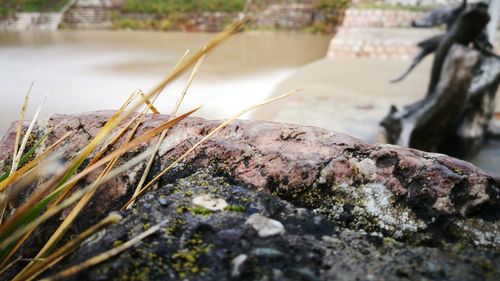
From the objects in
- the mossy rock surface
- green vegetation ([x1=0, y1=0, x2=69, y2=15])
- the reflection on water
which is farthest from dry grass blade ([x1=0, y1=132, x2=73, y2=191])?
green vegetation ([x1=0, y1=0, x2=69, y2=15])

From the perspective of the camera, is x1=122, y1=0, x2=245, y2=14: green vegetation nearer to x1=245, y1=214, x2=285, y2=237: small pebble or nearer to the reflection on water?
the reflection on water

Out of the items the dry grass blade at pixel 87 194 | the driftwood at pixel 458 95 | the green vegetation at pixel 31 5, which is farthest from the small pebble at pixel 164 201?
the green vegetation at pixel 31 5

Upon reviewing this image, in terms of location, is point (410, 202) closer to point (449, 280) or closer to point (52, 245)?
point (449, 280)

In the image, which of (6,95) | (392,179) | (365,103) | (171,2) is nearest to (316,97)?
(365,103)

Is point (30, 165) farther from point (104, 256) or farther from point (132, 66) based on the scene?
point (132, 66)

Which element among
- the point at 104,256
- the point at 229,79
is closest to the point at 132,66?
the point at 229,79

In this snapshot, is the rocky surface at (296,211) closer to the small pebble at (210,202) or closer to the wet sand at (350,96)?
the small pebble at (210,202)
